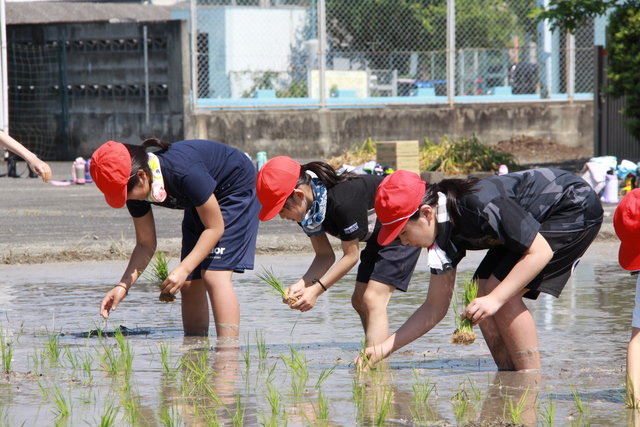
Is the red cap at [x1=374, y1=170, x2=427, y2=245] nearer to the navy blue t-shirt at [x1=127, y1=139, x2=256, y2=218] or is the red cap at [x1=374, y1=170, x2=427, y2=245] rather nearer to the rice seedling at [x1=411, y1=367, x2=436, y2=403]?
the rice seedling at [x1=411, y1=367, x2=436, y2=403]

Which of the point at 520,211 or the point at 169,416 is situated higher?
the point at 520,211

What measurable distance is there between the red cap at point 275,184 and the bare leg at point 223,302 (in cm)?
84

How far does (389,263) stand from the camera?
16.2 feet

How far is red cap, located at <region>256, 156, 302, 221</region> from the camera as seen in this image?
14.8 ft

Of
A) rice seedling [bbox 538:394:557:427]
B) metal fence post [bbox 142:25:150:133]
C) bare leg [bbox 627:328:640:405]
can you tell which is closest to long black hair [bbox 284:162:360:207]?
rice seedling [bbox 538:394:557:427]

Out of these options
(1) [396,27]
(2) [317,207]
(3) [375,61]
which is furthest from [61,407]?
(1) [396,27]

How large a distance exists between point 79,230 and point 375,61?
12.3m

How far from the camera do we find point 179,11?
110ft

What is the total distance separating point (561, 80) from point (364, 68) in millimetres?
4727

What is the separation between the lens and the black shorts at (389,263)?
194 inches

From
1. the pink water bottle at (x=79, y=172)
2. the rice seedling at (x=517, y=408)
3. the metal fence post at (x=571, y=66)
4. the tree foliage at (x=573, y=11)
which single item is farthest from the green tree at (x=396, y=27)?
the rice seedling at (x=517, y=408)

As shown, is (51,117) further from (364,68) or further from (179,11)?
(179,11)

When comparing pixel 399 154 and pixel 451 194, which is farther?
pixel 399 154

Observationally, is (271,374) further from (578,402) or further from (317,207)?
(578,402)
